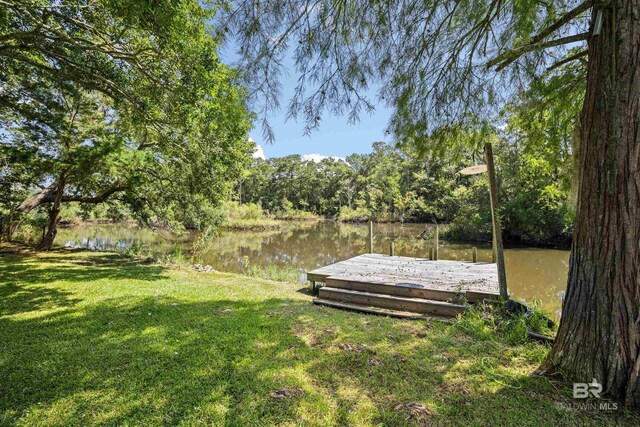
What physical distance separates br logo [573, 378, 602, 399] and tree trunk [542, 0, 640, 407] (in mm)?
36

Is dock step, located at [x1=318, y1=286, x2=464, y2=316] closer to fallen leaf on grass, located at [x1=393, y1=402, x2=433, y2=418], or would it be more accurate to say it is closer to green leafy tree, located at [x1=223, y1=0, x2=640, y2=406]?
green leafy tree, located at [x1=223, y1=0, x2=640, y2=406]

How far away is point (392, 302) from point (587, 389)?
2.44 meters

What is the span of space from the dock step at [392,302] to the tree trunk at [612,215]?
1831 millimetres

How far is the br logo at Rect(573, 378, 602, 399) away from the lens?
1.94 meters

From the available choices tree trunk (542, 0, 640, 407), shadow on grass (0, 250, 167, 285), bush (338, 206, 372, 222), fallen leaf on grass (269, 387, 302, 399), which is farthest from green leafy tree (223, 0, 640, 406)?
bush (338, 206, 372, 222)

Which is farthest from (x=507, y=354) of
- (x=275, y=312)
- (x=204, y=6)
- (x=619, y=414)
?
(x=204, y=6)

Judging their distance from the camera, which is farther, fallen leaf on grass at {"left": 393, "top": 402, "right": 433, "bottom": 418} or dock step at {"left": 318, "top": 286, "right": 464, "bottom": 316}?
dock step at {"left": 318, "top": 286, "right": 464, "bottom": 316}

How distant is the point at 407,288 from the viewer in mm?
4375

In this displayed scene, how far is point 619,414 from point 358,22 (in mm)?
3456

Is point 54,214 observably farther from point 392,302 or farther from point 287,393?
point 287,393

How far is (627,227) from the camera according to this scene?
6.11ft

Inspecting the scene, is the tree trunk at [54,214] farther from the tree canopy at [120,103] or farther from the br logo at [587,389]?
the br logo at [587,389]

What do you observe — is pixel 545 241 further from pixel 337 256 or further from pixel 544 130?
pixel 544 130

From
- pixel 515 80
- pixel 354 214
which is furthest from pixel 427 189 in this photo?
pixel 515 80
